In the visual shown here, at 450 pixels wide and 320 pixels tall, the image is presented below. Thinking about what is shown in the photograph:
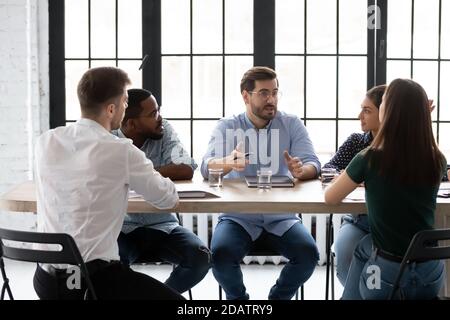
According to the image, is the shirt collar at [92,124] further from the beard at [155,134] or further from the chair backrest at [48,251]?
the beard at [155,134]

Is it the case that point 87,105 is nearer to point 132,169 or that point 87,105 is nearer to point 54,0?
point 132,169

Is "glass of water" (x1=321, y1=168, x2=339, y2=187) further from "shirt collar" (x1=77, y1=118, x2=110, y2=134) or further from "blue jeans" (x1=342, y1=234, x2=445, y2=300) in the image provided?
"shirt collar" (x1=77, y1=118, x2=110, y2=134)

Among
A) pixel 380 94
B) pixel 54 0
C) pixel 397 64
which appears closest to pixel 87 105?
pixel 380 94

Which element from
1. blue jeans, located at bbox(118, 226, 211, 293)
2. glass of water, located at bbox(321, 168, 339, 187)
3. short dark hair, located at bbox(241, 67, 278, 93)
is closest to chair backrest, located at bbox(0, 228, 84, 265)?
blue jeans, located at bbox(118, 226, 211, 293)

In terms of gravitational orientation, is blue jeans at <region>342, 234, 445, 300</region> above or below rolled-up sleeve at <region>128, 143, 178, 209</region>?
below

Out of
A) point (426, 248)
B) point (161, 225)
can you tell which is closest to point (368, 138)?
point (161, 225)

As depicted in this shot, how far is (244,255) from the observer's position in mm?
3730

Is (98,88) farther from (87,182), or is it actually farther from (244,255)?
(244,255)

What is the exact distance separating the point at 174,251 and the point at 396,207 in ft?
4.02

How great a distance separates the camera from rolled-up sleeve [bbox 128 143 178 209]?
2.89 meters

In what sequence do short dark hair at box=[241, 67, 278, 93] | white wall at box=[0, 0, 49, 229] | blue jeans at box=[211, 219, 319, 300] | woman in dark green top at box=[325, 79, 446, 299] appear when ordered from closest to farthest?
woman in dark green top at box=[325, 79, 446, 299] → blue jeans at box=[211, 219, 319, 300] → short dark hair at box=[241, 67, 278, 93] → white wall at box=[0, 0, 49, 229]

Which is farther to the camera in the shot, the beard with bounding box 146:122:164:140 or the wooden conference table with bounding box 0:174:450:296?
the beard with bounding box 146:122:164:140
